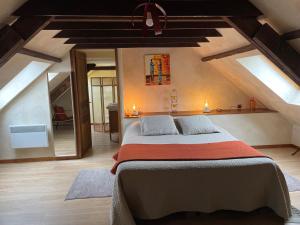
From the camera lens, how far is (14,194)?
314 cm

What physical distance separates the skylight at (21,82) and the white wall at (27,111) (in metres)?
0.12

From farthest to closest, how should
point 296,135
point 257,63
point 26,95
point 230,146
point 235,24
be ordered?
point 296,135
point 26,95
point 257,63
point 230,146
point 235,24

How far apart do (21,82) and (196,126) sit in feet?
9.67

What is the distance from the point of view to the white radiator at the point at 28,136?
429cm

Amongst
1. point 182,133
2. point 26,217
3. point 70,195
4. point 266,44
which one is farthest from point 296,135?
point 26,217

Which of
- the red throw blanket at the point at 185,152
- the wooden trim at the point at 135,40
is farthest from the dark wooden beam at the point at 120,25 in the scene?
the red throw blanket at the point at 185,152

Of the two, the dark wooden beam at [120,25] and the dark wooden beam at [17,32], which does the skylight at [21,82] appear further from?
the dark wooden beam at [17,32]

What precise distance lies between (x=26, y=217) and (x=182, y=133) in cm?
225

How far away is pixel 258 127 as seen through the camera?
4.65m

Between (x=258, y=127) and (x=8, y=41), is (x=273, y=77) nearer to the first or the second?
(x=258, y=127)

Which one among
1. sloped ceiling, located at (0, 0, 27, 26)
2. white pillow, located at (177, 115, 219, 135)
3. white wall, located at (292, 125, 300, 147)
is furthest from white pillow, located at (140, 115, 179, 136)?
white wall, located at (292, 125, 300, 147)

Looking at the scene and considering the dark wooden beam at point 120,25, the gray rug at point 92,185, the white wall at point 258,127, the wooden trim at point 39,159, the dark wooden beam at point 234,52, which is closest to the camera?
the dark wooden beam at point 120,25

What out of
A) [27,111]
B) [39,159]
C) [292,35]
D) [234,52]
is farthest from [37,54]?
[292,35]

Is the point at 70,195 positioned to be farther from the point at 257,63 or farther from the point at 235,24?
the point at 257,63
